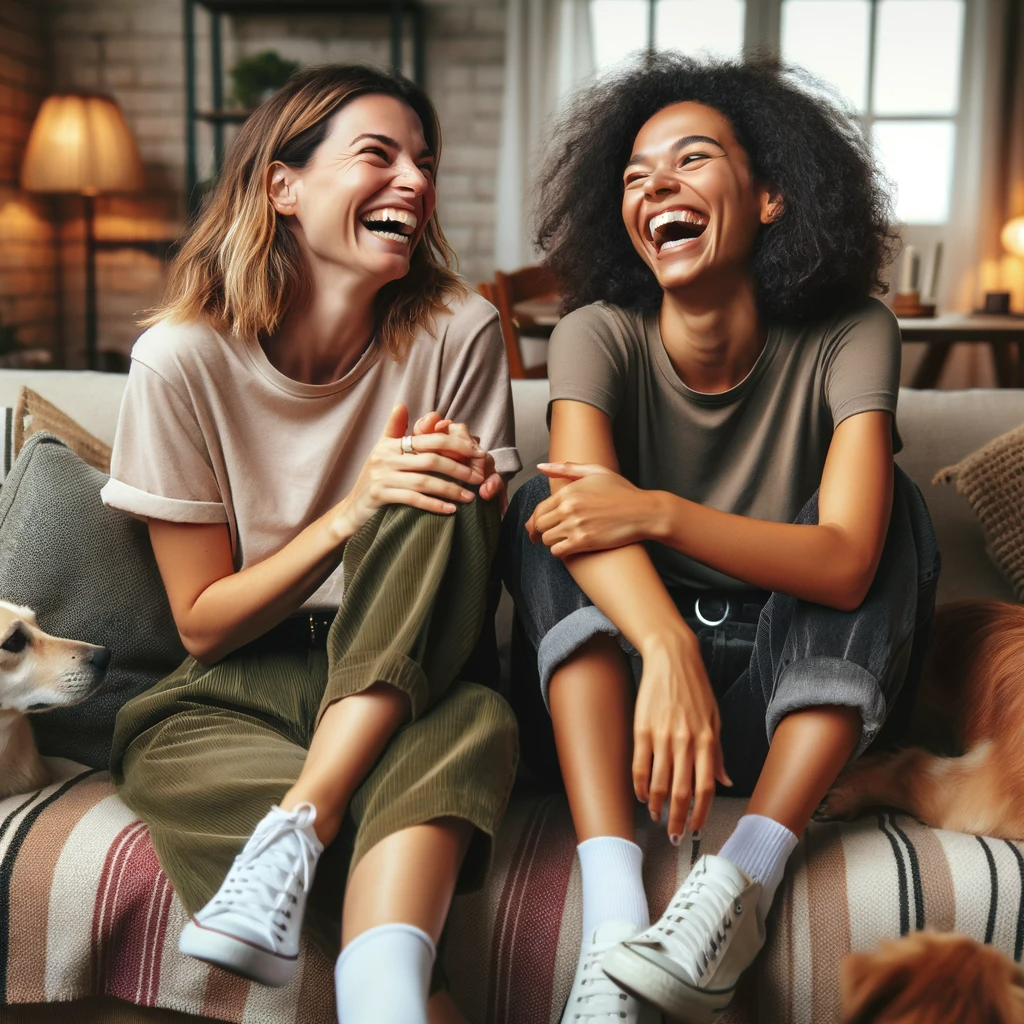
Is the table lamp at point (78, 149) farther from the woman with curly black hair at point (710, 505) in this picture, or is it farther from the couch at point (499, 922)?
the couch at point (499, 922)

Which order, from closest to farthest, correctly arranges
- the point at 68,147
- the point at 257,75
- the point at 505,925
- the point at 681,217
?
1. the point at 505,925
2. the point at 681,217
3. the point at 68,147
4. the point at 257,75

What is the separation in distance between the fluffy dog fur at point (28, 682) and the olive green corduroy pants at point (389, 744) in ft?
0.22

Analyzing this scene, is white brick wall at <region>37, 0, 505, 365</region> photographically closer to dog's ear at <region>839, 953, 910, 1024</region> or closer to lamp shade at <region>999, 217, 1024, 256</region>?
lamp shade at <region>999, 217, 1024, 256</region>

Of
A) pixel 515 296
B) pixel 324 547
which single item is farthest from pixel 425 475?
pixel 515 296

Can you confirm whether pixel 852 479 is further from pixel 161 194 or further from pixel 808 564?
pixel 161 194

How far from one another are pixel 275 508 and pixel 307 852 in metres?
0.47

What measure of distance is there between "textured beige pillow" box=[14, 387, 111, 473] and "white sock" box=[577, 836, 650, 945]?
818mm

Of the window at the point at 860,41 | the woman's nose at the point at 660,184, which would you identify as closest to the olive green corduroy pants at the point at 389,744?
the woman's nose at the point at 660,184

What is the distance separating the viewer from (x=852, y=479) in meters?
1.13

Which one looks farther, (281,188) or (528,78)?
(528,78)

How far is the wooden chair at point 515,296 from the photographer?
3.03 meters

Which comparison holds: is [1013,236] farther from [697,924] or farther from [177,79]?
[697,924]

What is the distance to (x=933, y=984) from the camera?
783 millimetres

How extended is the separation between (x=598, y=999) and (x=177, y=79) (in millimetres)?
4569
